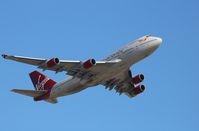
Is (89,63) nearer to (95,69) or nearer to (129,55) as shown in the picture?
(95,69)

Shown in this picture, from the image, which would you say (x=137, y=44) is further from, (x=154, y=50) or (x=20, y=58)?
(x=20, y=58)

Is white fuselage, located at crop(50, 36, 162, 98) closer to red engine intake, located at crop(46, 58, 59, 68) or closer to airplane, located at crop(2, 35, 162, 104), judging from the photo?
airplane, located at crop(2, 35, 162, 104)

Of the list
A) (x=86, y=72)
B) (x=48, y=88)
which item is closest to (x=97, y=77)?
(x=86, y=72)

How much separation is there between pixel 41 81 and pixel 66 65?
47.5ft

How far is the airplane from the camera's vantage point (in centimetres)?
6209

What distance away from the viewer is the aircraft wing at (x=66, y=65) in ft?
198

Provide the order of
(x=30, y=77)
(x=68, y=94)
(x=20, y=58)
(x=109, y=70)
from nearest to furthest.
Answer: (x=20, y=58)
(x=109, y=70)
(x=68, y=94)
(x=30, y=77)

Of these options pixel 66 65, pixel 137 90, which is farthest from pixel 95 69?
pixel 137 90

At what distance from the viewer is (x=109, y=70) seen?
209 feet

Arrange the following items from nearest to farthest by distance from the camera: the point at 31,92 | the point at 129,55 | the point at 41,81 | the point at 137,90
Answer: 1. the point at 129,55
2. the point at 31,92
3. the point at 137,90
4. the point at 41,81

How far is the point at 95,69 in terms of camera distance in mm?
63906

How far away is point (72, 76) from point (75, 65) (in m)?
3.69

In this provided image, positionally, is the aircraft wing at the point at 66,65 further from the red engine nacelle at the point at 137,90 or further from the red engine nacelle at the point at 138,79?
the red engine nacelle at the point at 137,90

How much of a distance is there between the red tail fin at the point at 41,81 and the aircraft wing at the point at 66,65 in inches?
369
